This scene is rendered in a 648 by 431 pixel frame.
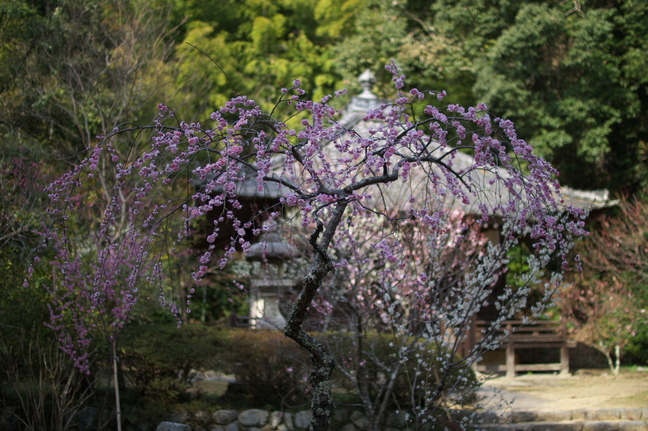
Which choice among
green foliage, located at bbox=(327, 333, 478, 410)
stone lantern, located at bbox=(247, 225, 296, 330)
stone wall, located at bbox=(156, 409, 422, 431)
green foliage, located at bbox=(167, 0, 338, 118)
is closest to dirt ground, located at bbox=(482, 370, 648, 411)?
green foliage, located at bbox=(327, 333, 478, 410)

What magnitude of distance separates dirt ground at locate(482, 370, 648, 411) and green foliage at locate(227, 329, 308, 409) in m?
2.24

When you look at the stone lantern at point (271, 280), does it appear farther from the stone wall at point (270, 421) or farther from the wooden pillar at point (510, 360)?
the wooden pillar at point (510, 360)

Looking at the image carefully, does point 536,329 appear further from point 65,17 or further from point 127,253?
point 65,17

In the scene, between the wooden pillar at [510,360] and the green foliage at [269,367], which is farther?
the wooden pillar at [510,360]

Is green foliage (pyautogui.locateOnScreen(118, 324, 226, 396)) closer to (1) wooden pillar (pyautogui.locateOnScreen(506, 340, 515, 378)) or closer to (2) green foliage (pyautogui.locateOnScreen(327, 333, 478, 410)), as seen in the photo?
(2) green foliage (pyautogui.locateOnScreen(327, 333, 478, 410))

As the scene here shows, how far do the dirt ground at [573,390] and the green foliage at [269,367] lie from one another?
2.24 metres

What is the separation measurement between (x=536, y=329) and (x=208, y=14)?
12.1m

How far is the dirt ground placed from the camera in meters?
7.92

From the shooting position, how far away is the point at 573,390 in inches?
364

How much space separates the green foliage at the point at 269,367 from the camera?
6.25 m

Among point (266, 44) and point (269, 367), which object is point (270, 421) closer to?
point (269, 367)

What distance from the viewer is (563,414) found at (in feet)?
23.2

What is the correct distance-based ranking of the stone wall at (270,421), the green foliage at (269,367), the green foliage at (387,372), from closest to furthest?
the green foliage at (387,372) → the stone wall at (270,421) → the green foliage at (269,367)

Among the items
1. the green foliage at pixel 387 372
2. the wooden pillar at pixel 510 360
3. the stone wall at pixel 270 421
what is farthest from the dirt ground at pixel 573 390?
the stone wall at pixel 270 421
